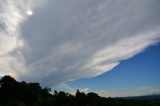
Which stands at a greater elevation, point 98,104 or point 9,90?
point 9,90

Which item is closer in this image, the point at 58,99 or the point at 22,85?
the point at 58,99

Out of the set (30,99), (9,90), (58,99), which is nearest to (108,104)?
(58,99)

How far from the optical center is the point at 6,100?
377 ft

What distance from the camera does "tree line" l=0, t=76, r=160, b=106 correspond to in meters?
100

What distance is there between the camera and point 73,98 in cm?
10938

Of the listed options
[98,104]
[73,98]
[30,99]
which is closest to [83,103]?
[73,98]

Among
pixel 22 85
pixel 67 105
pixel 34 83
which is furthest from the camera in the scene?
pixel 34 83

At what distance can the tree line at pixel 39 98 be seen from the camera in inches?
3937

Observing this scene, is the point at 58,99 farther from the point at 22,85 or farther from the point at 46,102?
the point at 22,85

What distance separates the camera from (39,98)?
114938 millimetres

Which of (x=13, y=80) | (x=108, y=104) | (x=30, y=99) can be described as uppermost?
(x=13, y=80)

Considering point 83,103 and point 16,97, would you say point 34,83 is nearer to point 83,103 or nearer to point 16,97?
point 16,97

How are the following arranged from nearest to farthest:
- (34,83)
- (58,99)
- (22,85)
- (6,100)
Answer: (58,99) → (6,100) → (22,85) → (34,83)

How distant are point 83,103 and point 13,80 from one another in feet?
130
